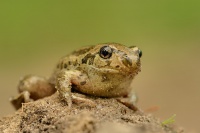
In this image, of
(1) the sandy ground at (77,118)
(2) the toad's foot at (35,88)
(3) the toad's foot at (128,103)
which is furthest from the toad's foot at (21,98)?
(3) the toad's foot at (128,103)

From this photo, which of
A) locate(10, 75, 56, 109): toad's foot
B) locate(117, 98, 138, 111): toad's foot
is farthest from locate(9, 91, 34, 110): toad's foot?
locate(117, 98, 138, 111): toad's foot

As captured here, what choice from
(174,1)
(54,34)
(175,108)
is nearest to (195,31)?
(174,1)

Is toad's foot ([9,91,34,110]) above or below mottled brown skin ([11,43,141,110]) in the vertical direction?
below

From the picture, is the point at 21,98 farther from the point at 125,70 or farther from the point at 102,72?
the point at 125,70

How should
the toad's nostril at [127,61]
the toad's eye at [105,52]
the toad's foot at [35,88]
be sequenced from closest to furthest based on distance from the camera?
the toad's nostril at [127,61] < the toad's eye at [105,52] < the toad's foot at [35,88]

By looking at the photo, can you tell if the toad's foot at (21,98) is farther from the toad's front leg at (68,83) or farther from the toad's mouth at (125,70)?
the toad's mouth at (125,70)

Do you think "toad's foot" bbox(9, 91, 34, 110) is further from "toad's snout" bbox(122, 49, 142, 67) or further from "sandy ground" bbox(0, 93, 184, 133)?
"toad's snout" bbox(122, 49, 142, 67)

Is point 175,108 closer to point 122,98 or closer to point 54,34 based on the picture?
point 122,98

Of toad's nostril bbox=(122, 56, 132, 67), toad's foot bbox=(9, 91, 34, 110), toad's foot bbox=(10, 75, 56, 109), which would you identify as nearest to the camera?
toad's nostril bbox=(122, 56, 132, 67)
